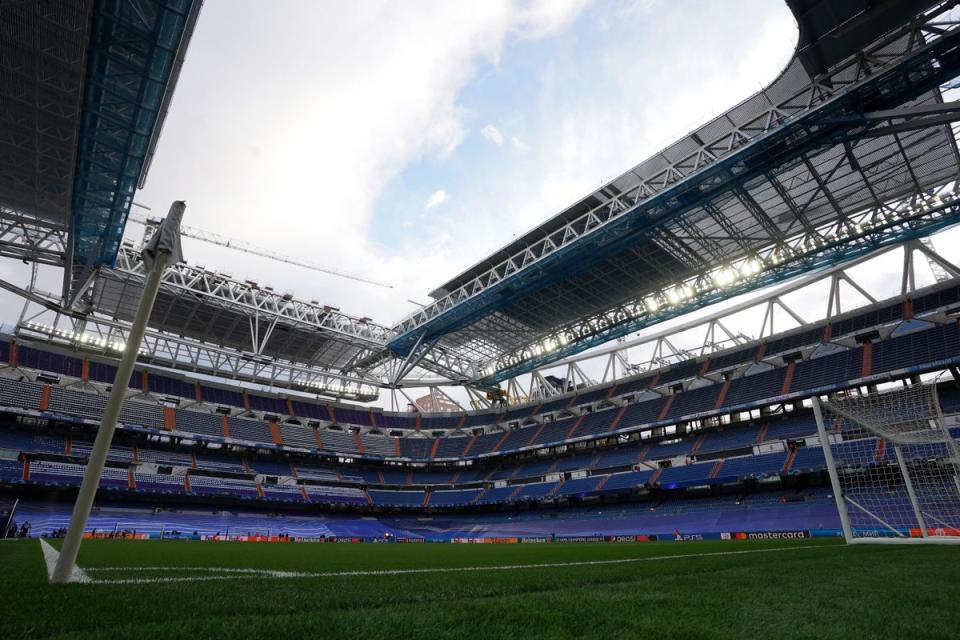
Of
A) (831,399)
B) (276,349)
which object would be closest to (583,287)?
(831,399)

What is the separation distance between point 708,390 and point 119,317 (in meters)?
50.2

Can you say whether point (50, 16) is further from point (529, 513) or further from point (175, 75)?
point (529, 513)

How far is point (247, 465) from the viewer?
45.3 metres

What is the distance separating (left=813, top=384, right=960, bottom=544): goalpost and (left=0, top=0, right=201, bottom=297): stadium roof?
24.4 metres

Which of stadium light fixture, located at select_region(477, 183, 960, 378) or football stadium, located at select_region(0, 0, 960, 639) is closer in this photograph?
football stadium, located at select_region(0, 0, 960, 639)

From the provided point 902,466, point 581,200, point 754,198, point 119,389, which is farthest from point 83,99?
point 754,198

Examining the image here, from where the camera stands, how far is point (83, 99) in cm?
1733

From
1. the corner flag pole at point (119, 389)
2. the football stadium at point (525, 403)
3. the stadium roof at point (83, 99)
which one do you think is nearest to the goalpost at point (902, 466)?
the football stadium at point (525, 403)

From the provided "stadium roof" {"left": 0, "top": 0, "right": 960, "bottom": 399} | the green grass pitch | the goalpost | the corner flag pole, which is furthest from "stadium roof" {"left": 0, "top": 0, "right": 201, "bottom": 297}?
the goalpost

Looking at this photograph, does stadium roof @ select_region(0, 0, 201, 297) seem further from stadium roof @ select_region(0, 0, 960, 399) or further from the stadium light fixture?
the stadium light fixture

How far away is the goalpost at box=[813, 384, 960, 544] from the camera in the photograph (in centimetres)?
1339

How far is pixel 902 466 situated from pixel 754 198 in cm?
1784

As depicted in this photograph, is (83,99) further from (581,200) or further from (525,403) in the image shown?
(525,403)

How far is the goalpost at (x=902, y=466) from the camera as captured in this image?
13391 millimetres
